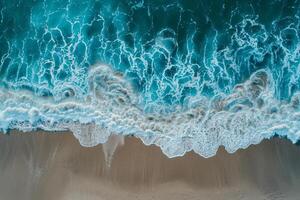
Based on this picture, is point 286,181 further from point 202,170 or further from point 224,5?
point 224,5

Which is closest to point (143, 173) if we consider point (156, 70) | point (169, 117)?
point (169, 117)

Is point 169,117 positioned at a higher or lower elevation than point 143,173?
higher

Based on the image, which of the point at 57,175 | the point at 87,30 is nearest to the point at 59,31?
the point at 87,30

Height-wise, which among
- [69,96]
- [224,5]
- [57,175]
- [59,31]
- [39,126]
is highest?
[224,5]

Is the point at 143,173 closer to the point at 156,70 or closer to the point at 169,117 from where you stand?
the point at 169,117

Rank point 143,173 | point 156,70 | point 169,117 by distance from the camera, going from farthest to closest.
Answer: point 156,70 < point 169,117 < point 143,173
